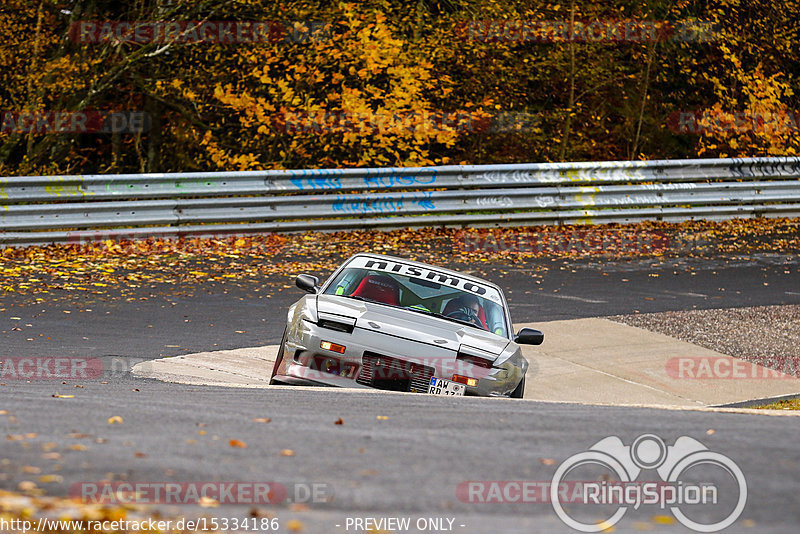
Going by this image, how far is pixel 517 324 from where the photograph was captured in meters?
11.2

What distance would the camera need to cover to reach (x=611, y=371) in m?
9.88

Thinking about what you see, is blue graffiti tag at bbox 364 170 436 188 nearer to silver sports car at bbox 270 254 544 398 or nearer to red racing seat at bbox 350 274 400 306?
red racing seat at bbox 350 274 400 306

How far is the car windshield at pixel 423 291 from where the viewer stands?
8.59 meters

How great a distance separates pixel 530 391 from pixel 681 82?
16273mm

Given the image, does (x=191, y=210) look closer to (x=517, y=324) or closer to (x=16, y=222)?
(x=16, y=222)

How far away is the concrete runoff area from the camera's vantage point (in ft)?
29.7

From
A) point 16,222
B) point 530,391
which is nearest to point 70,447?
point 530,391

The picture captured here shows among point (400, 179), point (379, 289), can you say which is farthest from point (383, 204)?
point (379, 289)
